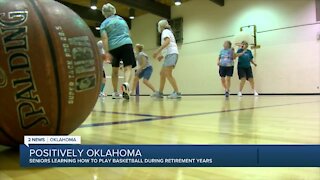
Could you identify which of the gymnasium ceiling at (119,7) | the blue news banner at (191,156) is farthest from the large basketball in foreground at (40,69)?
the gymnasium ceiling at (119,7)

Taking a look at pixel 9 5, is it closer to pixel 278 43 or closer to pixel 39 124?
pixel 39 124

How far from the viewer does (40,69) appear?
0.77 meters

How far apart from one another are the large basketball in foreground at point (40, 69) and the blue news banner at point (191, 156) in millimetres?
215

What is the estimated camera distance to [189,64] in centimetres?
1070

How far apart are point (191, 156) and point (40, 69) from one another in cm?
43

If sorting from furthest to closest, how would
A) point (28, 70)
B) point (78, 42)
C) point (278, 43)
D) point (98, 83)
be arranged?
point (278, 43) < point (98, 83) < point (78, 42) < point (28, 70)

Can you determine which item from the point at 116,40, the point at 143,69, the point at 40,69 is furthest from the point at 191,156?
the point at 143,69

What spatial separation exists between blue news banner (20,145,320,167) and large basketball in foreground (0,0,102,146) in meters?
0.21

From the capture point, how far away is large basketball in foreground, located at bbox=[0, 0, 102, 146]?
75 centimetres

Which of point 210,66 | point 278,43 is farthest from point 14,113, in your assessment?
point 210,66

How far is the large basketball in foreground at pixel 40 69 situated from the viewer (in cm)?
75

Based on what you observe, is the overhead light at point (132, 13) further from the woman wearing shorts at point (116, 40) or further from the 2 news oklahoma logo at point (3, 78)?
the 2 news oklahoma logo at point (3, 78)

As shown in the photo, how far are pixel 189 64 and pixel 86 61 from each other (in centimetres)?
994

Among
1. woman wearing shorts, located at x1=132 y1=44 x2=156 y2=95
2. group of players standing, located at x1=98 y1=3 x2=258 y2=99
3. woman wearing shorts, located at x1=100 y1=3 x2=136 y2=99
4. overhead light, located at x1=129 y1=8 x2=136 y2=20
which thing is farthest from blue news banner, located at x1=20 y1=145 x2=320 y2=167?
overhead light, located at x1=129 y1=8 x2=136 y2=20
